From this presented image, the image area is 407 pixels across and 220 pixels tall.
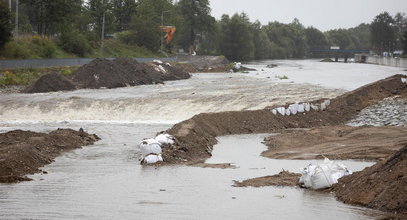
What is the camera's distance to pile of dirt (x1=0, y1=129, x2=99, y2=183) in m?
20.1

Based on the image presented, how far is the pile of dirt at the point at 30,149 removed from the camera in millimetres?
20078

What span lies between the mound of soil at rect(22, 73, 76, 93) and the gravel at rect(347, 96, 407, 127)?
25.5 meters

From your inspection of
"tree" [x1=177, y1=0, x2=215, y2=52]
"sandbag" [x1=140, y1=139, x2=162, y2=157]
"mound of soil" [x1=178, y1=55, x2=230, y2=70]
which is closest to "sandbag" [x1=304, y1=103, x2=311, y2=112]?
"sandbag" [x1=140, y1=139, x2=162, y2=157]

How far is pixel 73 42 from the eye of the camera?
83.2 m

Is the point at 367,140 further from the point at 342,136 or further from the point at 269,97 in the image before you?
the point at 269,97

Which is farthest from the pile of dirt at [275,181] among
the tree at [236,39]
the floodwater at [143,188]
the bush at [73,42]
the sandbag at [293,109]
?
the tree at [236,39]

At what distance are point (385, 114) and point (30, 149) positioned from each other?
798 inches

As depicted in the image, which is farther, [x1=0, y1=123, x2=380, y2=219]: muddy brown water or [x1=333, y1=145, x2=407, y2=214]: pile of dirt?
[x1=0, y1=123, x2=380, y2=219]: muddy brown water

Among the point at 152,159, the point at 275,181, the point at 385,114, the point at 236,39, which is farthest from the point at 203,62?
the point at 275,181

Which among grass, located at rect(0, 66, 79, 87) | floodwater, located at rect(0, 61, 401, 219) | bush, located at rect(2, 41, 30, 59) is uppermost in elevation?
bush, located at rect(2, 41, 30, 59)

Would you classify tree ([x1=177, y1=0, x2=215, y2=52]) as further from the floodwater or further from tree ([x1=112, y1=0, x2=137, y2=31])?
the floodwater

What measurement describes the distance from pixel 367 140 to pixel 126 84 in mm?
36688

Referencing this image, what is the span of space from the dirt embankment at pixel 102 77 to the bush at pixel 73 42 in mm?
17111

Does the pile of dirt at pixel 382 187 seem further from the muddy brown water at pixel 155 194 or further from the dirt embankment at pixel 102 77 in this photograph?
the dirt embankment at pixel 102 77
